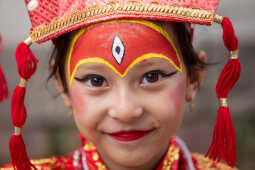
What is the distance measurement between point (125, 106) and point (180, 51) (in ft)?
1.18

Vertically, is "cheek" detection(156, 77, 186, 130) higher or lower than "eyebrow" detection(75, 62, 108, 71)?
lower

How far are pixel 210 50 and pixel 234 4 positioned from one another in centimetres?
56

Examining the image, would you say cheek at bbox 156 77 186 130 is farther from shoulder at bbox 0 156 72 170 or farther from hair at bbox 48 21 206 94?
shoulder at bbox 0 156 72 170

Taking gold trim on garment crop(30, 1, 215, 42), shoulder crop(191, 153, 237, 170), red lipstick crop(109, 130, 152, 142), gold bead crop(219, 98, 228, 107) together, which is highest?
gold trim on garment crop(30, 1, 215, 42)

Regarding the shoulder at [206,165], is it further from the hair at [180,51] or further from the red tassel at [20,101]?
the red tassel at [20,101]

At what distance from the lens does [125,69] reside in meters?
1.19

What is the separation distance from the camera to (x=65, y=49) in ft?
4.51

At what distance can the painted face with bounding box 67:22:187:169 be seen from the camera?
119cm

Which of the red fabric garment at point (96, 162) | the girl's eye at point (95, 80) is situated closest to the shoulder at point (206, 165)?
the red fabric garment at point (96, 162)

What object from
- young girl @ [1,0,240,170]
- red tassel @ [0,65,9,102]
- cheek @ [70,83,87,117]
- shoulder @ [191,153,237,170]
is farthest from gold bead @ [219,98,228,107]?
red tassel @ [0,65,9,102]

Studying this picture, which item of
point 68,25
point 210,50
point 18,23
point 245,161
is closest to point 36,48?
point 18,23

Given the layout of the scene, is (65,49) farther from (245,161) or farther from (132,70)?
(245,161)

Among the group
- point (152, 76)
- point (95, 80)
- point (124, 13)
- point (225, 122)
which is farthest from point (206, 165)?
point (124, 13)

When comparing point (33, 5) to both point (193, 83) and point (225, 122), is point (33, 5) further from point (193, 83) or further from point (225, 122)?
point (225, 122)
